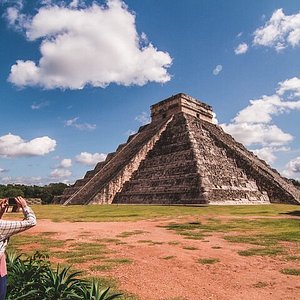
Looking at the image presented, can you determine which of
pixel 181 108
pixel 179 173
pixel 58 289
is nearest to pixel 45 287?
pixel 58 289

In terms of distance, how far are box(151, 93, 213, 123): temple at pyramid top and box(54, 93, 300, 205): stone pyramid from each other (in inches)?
4.2

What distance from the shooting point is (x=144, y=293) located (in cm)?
481

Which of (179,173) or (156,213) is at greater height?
(179,173)

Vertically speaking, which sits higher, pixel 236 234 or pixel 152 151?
pixel 152 151

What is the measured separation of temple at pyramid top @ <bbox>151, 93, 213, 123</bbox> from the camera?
33594 mm

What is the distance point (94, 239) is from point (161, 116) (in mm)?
27191

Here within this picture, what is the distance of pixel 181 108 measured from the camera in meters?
33.3

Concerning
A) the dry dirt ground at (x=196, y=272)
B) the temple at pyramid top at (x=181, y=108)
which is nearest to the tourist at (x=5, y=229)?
the dry dirt ground at (x=196, y=272)

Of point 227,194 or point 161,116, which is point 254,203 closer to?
point 227,194

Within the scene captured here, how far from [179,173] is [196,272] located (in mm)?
17679

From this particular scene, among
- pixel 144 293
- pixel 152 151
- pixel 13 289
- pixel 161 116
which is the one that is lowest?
pixel 144 293

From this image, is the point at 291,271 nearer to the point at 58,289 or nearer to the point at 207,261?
the point at 207,261

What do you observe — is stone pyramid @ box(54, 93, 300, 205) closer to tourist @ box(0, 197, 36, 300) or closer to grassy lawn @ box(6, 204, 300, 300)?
grassy lawn @ box(6, 204, 300, 300)

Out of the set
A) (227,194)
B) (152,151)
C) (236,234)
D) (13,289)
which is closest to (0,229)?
(13,289)
